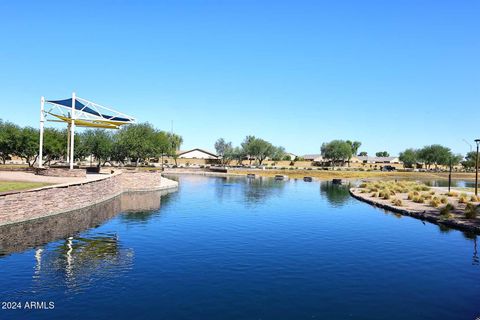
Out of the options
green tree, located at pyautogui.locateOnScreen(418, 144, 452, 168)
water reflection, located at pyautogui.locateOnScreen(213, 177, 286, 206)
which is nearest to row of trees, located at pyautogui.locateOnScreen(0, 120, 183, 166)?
water reflection, located at pyautogui.locateOnScreen(213, 177, 286, 206)

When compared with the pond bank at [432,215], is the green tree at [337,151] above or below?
above

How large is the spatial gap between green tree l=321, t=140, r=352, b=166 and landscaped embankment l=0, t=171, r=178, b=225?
118162mm

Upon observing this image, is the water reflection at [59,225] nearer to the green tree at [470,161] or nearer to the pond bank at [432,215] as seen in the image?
the pond bank at [432,215]

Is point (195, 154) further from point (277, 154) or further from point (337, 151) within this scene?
point (337, 151)

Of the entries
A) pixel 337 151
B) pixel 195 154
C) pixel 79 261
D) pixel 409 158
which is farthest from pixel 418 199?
pixel 409 158

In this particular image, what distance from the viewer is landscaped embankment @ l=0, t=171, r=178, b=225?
24141mm

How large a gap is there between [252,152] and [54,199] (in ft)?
418

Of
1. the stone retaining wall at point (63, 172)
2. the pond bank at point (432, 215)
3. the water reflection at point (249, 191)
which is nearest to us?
the pond bank at point (432, 215)

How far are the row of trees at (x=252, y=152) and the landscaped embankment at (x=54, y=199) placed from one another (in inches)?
4312

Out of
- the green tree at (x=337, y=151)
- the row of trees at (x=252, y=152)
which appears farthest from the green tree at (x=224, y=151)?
the green tree at (x=337, y=151)

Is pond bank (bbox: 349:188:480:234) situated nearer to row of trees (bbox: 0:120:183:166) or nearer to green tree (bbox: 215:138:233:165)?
row of trees (bbox: 0:120:183:166)

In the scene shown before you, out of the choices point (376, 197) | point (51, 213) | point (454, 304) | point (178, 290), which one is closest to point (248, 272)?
point (178, 290)

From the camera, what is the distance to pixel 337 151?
153 metres

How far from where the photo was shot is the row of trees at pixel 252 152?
506 ft
